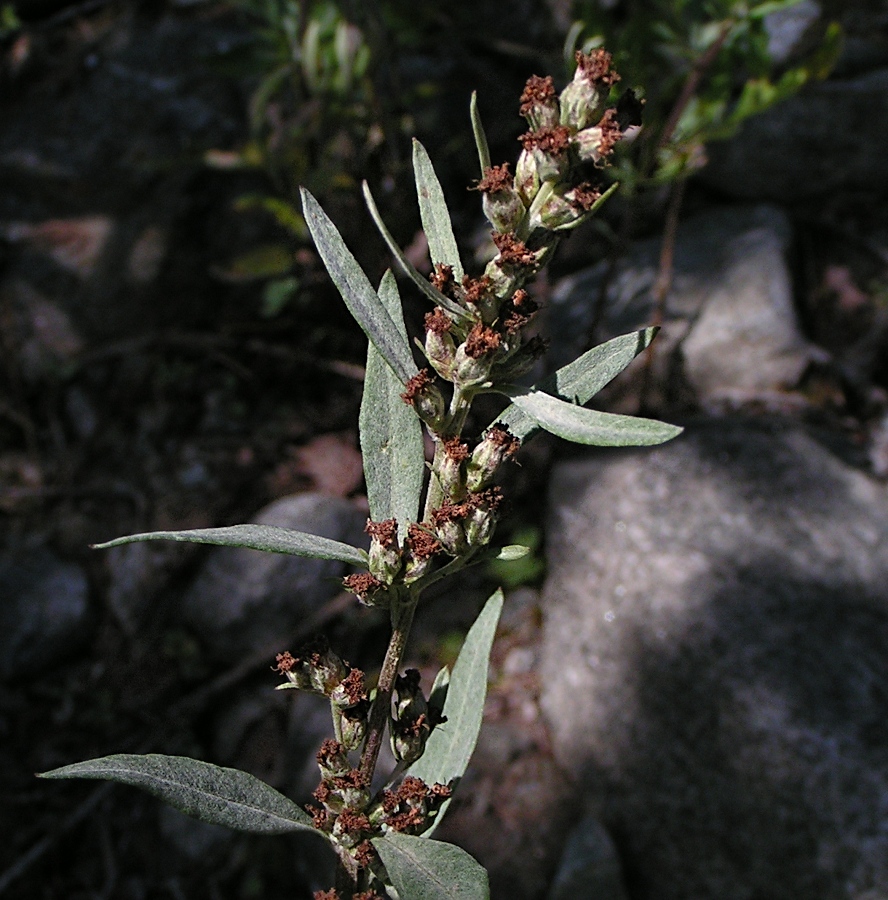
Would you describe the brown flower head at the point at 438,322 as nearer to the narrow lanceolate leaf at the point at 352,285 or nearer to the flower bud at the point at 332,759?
the narrow lanceolate leaf at the point at 352,285

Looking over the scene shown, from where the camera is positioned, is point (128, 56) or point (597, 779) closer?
point (597, 779)

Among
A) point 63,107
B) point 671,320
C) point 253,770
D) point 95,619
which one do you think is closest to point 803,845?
point 253,770

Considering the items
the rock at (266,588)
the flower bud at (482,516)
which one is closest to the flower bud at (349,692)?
the flower bud at (482,516)

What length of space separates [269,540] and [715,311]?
3.70 m

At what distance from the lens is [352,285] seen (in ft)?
3.27

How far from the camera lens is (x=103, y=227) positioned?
4.72 metres

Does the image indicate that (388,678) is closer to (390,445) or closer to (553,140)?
(390,445)

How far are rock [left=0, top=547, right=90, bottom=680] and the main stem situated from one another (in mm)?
2942

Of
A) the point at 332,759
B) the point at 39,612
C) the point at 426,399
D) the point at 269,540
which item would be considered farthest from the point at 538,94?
the point at 39,612

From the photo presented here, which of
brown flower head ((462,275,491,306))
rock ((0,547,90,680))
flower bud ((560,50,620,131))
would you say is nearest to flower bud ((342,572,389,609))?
brown flower head ((462,275,491,306))

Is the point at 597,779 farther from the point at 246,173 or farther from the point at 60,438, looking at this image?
the point at 246,173

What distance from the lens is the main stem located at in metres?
1.09

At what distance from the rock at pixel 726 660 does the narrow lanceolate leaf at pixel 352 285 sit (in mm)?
2395

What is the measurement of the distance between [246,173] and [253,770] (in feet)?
10.2
